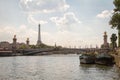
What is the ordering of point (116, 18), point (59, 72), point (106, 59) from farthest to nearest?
point (106, 59)
point (116, 18)
point (59, 72)

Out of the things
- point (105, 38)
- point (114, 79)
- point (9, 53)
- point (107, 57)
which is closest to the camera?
point (114, 79)

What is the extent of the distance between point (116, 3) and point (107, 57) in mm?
14917

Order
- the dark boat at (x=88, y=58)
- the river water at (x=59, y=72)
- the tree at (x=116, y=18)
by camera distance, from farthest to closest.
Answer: the dark boat at (x=88, y=58) < the tree at (x=116, y=18) < the river water at (x=59, y=72)

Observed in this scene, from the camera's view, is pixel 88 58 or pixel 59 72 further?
pixel 88 58

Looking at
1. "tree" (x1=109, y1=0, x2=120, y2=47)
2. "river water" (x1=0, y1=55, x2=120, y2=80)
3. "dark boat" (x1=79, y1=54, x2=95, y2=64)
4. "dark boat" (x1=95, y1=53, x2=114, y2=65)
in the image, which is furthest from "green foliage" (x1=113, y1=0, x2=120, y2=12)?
"dark boat" (x1=79, y1=54, x2=95, y2=64)

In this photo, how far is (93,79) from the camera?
40531 millimetres

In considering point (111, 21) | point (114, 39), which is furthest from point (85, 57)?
point (114, 39)

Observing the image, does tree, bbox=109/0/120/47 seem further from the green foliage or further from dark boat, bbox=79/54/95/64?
dark boat, bbox=79/54/95/64

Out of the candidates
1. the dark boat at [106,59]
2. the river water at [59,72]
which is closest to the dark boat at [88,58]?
the dark boat at [106,59]

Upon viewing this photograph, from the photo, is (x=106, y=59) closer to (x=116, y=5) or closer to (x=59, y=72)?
(x=116, y=5)

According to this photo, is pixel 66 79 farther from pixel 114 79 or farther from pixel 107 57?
pixel 107 57

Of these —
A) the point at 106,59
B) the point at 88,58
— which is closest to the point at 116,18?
the point at 106,59

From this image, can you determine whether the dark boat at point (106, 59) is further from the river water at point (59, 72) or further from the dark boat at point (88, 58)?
the dark boat at point (88, 58)

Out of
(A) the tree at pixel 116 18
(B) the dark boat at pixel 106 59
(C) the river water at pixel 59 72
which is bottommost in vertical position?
(C) the river water at pixel 59 72
